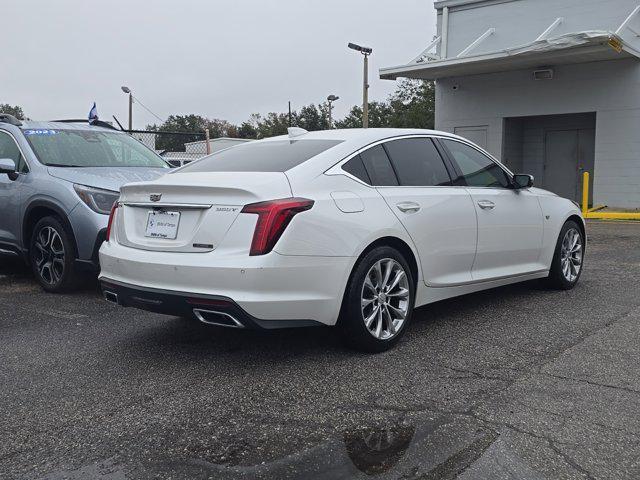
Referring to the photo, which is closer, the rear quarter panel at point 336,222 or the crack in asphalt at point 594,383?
the crack in asphalt at point 594,383

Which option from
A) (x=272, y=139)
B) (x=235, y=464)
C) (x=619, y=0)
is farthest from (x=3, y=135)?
(x=619, y=0)

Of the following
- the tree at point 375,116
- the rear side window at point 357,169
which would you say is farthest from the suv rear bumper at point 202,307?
the tree at point 375,116

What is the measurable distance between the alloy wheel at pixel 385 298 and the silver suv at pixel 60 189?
2.97 meters

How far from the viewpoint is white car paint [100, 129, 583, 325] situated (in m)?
3.89

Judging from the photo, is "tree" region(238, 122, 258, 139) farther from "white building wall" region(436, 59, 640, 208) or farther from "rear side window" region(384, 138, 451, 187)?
"rear side window" region(384, 138, 451, 187)

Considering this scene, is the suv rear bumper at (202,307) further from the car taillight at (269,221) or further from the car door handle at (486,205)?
the car door handle at (486,205)

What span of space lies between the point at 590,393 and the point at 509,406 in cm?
55

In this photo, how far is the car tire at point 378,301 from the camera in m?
4.23

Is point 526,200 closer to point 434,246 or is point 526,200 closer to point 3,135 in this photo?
point 434,246

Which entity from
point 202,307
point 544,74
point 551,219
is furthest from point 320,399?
point 544,74

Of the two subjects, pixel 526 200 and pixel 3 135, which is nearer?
pixel 526 200

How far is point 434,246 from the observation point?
491 cm

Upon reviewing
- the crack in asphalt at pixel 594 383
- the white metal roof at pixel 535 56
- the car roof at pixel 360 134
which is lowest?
the crack in asphalt at pixel 594 383

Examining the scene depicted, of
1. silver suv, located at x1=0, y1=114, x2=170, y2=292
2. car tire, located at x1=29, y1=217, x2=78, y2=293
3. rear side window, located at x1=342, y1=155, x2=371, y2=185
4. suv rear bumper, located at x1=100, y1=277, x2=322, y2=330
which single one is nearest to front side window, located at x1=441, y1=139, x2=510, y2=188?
rear side window, located at x1=342, y1=155, x2=371, y2=185
